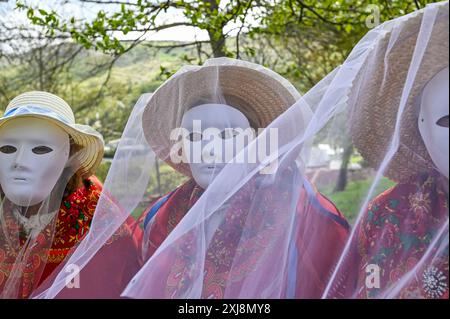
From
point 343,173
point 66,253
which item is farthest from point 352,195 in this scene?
point 66,253

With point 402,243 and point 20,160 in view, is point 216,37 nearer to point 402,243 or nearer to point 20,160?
point 20,160

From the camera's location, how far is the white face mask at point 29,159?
2.01m

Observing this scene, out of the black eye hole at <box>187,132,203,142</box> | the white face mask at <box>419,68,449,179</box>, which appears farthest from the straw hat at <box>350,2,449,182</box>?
the black eye hole at <box>187,132,203,142</box>

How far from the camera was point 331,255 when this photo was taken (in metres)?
1.53

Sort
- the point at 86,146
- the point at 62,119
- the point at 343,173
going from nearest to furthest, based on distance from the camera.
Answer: the point at 343,173, the point at 62,119, the point at 86,146

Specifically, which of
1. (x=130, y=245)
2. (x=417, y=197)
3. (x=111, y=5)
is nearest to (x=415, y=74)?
(x=417, y=197)

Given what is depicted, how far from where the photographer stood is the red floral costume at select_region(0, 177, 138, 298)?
1.87 metres

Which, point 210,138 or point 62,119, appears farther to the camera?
point 62,119

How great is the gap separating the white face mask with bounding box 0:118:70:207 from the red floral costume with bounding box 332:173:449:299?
3.63ft

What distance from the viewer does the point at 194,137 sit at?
1925 millimetres

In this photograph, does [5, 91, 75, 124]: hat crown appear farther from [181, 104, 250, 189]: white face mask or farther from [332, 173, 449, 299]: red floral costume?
[332, 173, 449, 299]: red floral costume

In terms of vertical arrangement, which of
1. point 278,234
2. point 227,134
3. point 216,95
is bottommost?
point 278,234

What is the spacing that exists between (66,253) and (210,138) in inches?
26.0

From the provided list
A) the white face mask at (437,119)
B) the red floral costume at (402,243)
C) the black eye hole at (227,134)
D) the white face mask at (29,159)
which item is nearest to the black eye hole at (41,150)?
the white face mask at (29,159)
